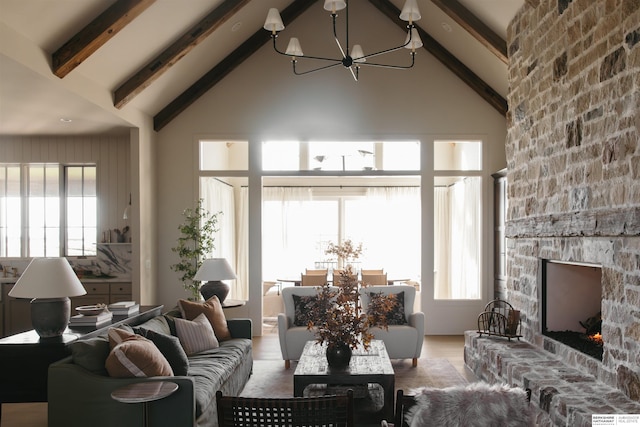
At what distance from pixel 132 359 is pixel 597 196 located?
3.31 metres

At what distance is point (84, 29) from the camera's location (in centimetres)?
480

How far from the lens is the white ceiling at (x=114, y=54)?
4.38m

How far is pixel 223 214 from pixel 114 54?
4.52 meters

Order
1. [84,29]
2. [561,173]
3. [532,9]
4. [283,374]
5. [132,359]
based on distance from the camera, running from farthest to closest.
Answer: [283,374], [532,9], [84,29], [561,173], [132,359]

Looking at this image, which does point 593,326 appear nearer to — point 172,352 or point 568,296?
point 568,296

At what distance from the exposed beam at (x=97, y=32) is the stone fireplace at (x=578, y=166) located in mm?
3534

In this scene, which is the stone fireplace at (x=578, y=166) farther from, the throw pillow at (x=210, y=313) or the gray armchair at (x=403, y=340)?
the throw pillow at (x=210, y=313)

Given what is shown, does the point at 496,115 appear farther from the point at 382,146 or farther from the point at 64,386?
the point at 64,386

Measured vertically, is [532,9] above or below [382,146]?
above

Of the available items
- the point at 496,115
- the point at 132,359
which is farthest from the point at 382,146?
the point at 132,359

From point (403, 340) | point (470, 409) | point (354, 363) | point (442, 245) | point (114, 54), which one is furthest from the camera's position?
point (442, 245)

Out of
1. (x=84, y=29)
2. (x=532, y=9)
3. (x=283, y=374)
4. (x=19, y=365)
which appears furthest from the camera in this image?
(x=283, y=374)

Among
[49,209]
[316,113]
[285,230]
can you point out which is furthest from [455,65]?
[49,209]

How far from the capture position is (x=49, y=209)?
769 cm
